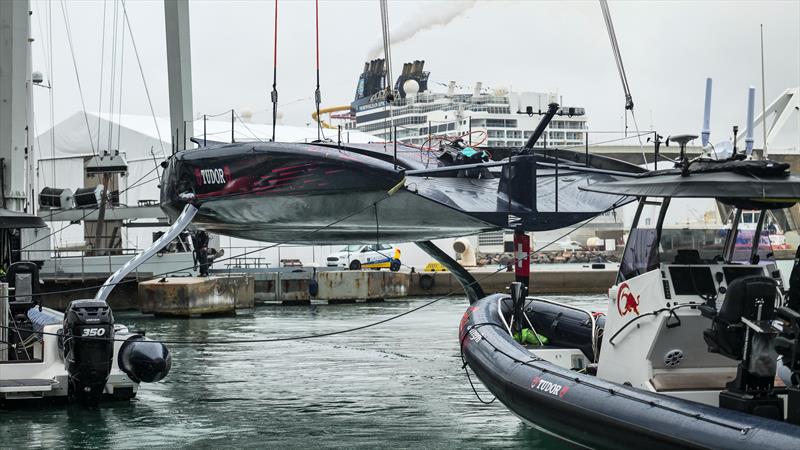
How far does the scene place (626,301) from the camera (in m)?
10.2

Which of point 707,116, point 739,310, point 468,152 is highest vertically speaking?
point 468,152

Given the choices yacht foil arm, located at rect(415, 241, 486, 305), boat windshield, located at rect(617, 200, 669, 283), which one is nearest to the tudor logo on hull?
yacht foil arm, located at rect(415, 241, 486, 305)

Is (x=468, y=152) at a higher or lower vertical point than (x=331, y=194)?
higher

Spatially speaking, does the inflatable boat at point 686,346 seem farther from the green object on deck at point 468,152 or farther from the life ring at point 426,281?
the life ring at point 426,281

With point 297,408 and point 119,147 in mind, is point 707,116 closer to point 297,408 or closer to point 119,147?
point 297,408

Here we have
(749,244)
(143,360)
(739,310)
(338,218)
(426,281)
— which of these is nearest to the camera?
(739,310)

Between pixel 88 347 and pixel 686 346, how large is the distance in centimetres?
792

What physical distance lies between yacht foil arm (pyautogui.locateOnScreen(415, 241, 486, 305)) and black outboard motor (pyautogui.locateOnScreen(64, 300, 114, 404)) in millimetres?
7992

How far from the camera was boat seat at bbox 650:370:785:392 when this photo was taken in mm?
9469

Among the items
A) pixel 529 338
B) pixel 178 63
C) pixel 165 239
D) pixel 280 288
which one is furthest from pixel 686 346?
pixel 280 288

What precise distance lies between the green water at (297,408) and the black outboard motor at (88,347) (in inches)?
15.3

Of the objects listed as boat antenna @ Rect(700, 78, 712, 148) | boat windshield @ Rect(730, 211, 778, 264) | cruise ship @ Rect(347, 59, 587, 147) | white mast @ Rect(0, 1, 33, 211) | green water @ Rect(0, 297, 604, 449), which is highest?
cruise ship @ Rect(347, 59, 587, 147)

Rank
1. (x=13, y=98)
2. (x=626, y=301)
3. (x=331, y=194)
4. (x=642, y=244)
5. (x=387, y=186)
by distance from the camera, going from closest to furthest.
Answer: (x=626, y=301) → (x=642, y=244) → (x=387, y=186) → (x=331, y=194) → (x=13, y=98)

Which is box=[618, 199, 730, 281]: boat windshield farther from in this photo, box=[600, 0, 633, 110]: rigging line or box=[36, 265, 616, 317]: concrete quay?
box=[36, 265, 616, 317]: concrete quay
